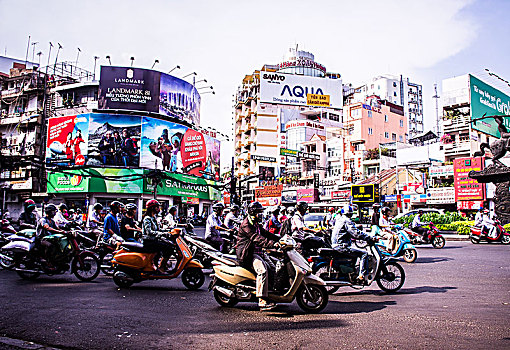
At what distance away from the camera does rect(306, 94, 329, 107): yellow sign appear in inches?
2019

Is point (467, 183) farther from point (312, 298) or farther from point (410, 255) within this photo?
point (312, 298)

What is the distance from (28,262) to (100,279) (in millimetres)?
1593

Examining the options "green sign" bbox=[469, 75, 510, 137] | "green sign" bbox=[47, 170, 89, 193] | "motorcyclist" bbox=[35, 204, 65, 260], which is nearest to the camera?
"motorcyclist" bbox=[35, 204, 65, 260]

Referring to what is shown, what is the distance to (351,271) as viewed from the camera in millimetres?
7859

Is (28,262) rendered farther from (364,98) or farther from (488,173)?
(364,98)

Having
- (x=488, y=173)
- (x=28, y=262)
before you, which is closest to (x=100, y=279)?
(x=28, y=262)

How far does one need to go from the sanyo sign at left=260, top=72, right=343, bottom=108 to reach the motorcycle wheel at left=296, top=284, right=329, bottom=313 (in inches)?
1698

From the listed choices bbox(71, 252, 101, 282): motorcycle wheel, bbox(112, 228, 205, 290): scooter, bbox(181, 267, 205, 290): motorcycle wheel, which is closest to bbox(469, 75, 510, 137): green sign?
bbox(181, 267, 205, 290): motorcycle wheel

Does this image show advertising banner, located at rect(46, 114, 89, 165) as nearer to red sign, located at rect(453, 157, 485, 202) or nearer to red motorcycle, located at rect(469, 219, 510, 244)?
red sign, located at rect(453, 157, 485, 202)

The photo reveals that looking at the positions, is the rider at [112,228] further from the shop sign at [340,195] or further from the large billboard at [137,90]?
the shop sign at [340,195]

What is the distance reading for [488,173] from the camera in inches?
866

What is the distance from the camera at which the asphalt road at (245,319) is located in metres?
4.96

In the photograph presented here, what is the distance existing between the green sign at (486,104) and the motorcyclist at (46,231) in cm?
1711

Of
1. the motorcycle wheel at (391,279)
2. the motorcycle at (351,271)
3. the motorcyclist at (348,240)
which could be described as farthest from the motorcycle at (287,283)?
the motorcycle wheel at (391,279)
